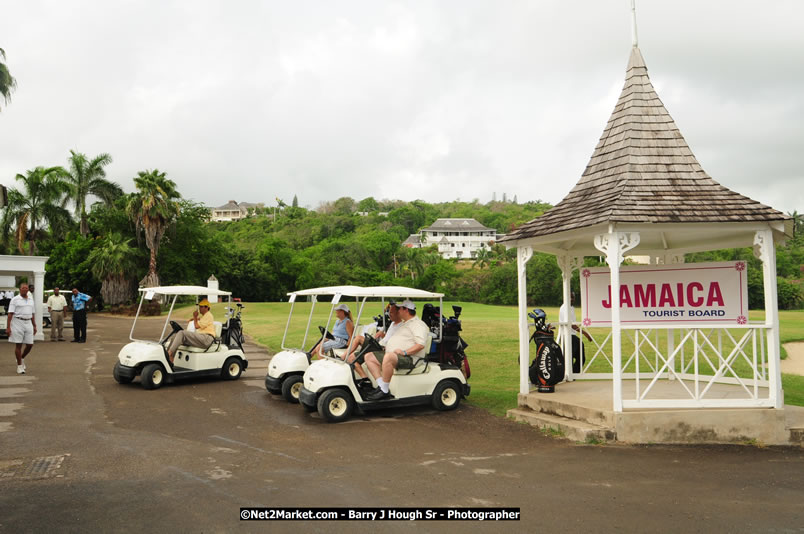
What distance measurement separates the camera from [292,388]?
10.5 m

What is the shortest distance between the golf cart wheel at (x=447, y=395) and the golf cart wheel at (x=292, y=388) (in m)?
2.36

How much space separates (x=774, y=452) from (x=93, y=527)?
7.28 m

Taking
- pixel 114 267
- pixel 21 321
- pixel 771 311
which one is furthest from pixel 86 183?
pixel 771 311

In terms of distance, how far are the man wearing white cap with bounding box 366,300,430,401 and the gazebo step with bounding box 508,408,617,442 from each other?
1720mm

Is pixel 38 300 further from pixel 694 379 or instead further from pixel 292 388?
pixel 694 379

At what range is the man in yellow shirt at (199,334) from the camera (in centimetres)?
1223

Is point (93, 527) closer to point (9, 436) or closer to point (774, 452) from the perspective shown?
point (9, 436)

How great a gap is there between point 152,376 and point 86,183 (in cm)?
4719

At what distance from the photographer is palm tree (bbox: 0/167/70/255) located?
4897 cm

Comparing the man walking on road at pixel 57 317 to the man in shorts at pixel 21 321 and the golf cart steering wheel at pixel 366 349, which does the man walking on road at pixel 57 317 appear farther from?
the golf cart steering wheel at pixel 366 349

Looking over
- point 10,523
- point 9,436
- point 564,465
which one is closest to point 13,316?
point 9,436

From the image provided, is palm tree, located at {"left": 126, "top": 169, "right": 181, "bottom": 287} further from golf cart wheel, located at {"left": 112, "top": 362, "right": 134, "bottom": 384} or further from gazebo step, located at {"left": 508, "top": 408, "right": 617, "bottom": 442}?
gazebo step, located at {"left": 508, "top": 408, "right": 617, "bottom": 442}

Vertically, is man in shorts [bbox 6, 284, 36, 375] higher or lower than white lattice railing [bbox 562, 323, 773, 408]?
higher

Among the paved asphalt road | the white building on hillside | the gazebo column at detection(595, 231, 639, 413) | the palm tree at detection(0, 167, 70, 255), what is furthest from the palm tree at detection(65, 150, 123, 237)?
the white building on hillside
